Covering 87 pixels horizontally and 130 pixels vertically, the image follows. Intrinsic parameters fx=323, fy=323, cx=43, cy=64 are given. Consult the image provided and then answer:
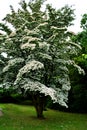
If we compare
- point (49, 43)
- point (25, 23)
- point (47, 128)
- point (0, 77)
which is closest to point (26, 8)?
point (25, 23)

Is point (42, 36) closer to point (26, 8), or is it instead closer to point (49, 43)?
point (49, 43)

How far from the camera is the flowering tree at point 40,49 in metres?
22.8

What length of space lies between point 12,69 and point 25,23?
3524 millimetres

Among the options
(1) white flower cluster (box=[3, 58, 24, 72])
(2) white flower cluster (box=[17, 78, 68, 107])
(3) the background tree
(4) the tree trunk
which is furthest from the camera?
(3) the background tree

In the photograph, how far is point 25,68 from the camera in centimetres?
2159

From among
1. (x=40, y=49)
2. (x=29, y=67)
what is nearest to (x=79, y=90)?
(x=40, y=49)

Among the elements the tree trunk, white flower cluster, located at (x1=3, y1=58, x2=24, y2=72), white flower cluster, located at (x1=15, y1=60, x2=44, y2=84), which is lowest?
the tree trunk

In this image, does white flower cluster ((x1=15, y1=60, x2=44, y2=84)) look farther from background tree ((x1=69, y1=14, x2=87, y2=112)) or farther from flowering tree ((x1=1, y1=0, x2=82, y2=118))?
background tree ((x1=69, y1=14, x2=87, y2=112))

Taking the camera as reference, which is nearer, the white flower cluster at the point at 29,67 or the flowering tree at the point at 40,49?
the white flower cluster at the point at 29,67

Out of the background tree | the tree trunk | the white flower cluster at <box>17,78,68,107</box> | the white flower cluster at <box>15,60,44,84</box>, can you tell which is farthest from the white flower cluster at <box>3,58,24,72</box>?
the background tree

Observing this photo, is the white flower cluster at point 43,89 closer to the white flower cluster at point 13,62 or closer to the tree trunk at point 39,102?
the white flower cluster at point 13,62

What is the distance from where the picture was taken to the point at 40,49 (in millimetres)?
23281

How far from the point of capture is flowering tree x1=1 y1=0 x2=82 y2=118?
22766 mm

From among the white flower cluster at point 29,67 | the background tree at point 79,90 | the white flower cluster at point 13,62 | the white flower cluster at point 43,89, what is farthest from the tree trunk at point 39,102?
the background tree at point 79,90
